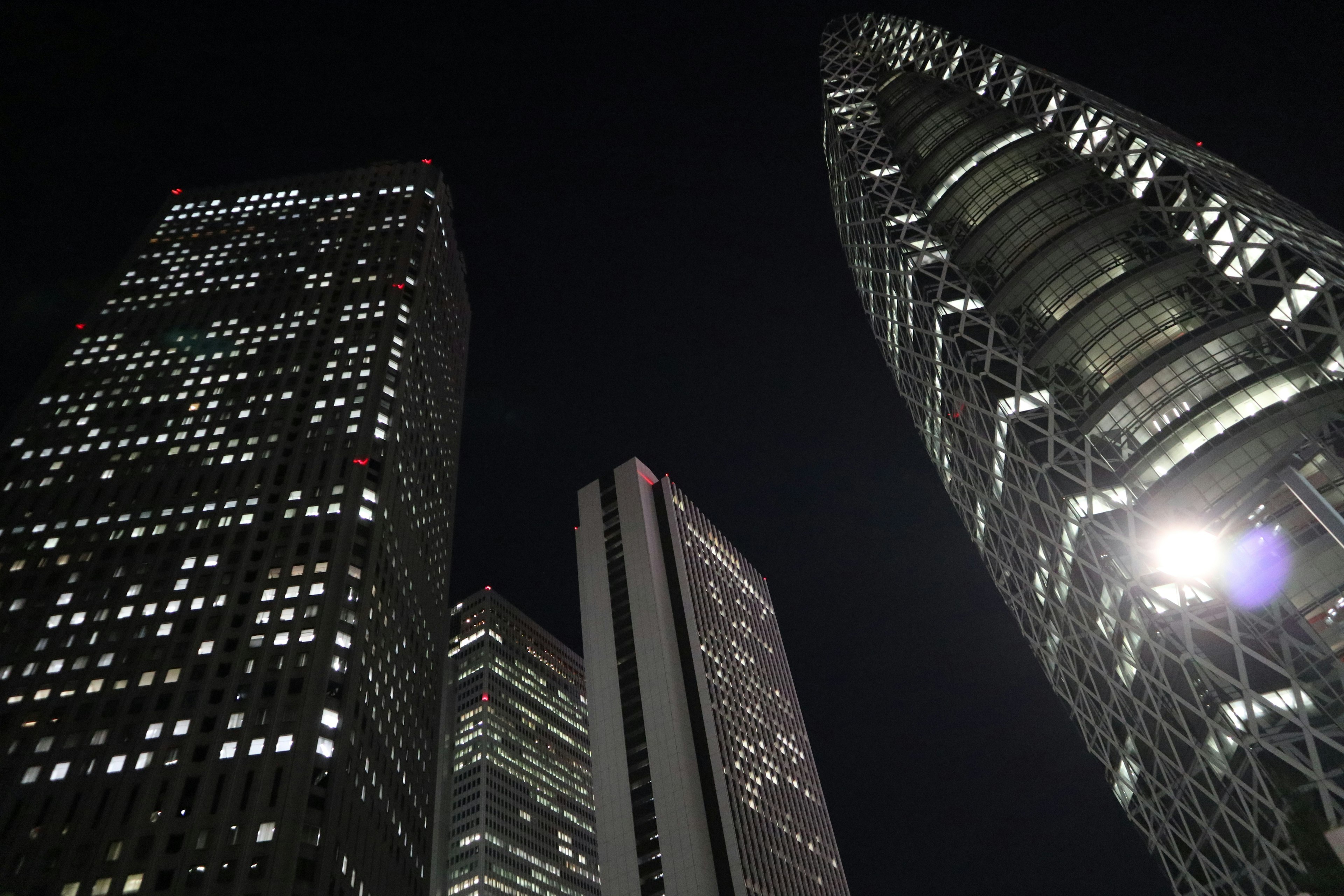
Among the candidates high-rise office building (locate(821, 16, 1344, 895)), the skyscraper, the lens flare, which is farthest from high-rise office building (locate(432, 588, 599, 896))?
the lens flare

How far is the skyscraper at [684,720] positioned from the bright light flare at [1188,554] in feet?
250

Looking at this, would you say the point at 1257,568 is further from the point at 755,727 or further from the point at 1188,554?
the point at 755,727

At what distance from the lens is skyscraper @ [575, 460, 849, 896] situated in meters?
109

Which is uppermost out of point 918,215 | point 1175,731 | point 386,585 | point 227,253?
point 227,253

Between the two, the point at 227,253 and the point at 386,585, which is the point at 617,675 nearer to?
the point at 386,585

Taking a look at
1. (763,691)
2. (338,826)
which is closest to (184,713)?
(338,826)

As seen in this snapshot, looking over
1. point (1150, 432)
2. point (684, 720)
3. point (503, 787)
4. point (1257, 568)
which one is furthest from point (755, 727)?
point (1257, 568)

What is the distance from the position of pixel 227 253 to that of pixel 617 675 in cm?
7587

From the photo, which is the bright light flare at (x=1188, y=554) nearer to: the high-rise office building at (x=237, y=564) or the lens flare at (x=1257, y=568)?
the lens flare at (x=1257, y=568)

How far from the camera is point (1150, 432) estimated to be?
2028 inches

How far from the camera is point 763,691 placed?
14738 centimetres

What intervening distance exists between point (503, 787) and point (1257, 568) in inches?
6013

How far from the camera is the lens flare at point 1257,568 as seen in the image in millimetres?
41656

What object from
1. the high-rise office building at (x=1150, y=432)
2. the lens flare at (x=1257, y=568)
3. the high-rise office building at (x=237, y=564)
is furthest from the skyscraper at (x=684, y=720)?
the lens flare at (x=1257, y=568)
